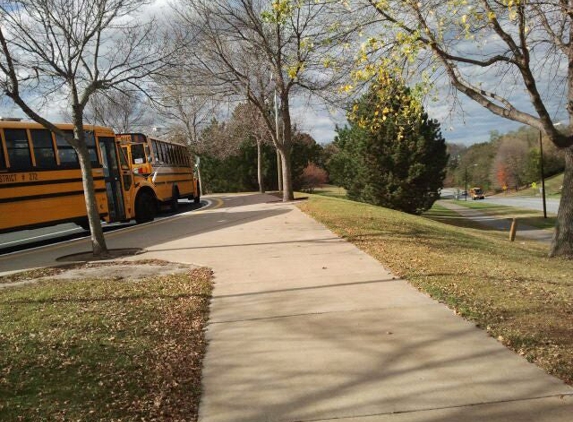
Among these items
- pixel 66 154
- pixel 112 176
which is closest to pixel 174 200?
pixel 112 176

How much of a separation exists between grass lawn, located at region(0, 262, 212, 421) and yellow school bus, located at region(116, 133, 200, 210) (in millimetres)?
9795

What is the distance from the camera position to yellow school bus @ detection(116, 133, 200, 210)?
16.9 metres

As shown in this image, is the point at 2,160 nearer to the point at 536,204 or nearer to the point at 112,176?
the point at 112,176

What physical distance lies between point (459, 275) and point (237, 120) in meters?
29.8

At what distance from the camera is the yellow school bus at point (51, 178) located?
38.8ft

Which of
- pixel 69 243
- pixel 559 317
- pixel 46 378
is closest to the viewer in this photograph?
pixel 46 378

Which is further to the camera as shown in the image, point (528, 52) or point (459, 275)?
point (528, 52)

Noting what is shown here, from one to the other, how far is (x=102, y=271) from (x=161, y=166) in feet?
35.7

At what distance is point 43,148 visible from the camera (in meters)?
12.7

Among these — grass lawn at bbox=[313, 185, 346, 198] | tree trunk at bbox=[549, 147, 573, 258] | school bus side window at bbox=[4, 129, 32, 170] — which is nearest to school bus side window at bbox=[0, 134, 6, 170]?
school bus side window at bbox=[4, 129, 32, 170]

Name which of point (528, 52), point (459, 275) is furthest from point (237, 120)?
point (459, 275)

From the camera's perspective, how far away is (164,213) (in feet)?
67.5

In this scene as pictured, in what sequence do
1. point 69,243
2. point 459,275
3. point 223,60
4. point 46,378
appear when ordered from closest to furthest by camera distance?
point 46,378
point 459,275
point 69,243
point 223,60

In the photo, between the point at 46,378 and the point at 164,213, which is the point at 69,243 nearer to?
the point at 164,213
